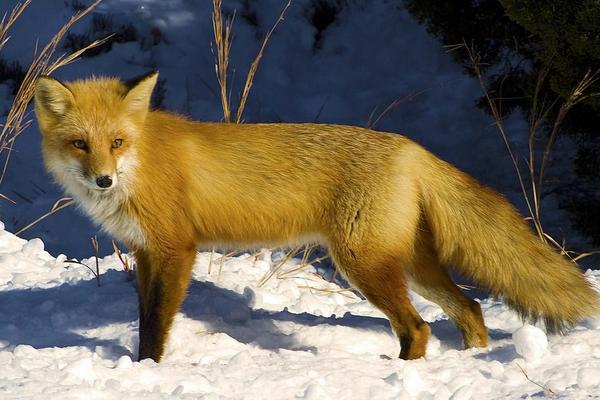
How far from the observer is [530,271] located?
380cm

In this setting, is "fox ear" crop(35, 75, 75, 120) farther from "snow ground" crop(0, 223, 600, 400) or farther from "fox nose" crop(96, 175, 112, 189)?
"snow ground" crop(0, 223, 600, 400)

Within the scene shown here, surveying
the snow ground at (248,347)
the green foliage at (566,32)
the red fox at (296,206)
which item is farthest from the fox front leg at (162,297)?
the green foliage at (566,32)

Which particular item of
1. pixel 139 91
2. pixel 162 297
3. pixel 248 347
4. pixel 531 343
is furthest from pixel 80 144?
pixel 531 343

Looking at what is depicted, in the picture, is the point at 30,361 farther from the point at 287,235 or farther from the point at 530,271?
the point at 530,271

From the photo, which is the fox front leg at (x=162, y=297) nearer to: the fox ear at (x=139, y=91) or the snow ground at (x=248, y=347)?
the snow ground at (x=248, y=347)

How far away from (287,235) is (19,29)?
24.4ft

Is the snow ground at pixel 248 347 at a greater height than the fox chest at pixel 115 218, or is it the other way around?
the fox chest at pixel 115 218

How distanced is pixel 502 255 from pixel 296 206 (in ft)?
3.17

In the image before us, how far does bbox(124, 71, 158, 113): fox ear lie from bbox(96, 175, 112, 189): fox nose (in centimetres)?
44

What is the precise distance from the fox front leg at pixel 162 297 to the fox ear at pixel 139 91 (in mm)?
679

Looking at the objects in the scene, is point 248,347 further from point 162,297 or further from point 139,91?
point 139,91

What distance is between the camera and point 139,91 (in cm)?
381

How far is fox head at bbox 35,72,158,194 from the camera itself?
3.61 m

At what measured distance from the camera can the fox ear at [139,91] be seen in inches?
149
